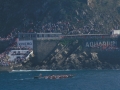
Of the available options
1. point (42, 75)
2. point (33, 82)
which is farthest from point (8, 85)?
Answer: point (42, 75)

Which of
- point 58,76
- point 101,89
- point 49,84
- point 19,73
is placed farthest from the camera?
point 19,73

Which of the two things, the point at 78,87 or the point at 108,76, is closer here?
the point at 78,87

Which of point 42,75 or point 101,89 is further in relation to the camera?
point 42,75

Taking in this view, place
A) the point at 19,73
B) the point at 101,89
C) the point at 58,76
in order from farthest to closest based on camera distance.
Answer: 1. the point at 19,73
2. the point at 58,76
3. the point at 101,89

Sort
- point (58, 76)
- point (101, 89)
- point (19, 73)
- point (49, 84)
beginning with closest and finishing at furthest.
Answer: point (101, 89) < point (49, 84) < point (58, 76) < point (19, 73)

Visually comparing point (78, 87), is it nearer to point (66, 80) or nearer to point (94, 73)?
point (66, 80)

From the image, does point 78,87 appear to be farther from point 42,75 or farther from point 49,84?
point 42,75
